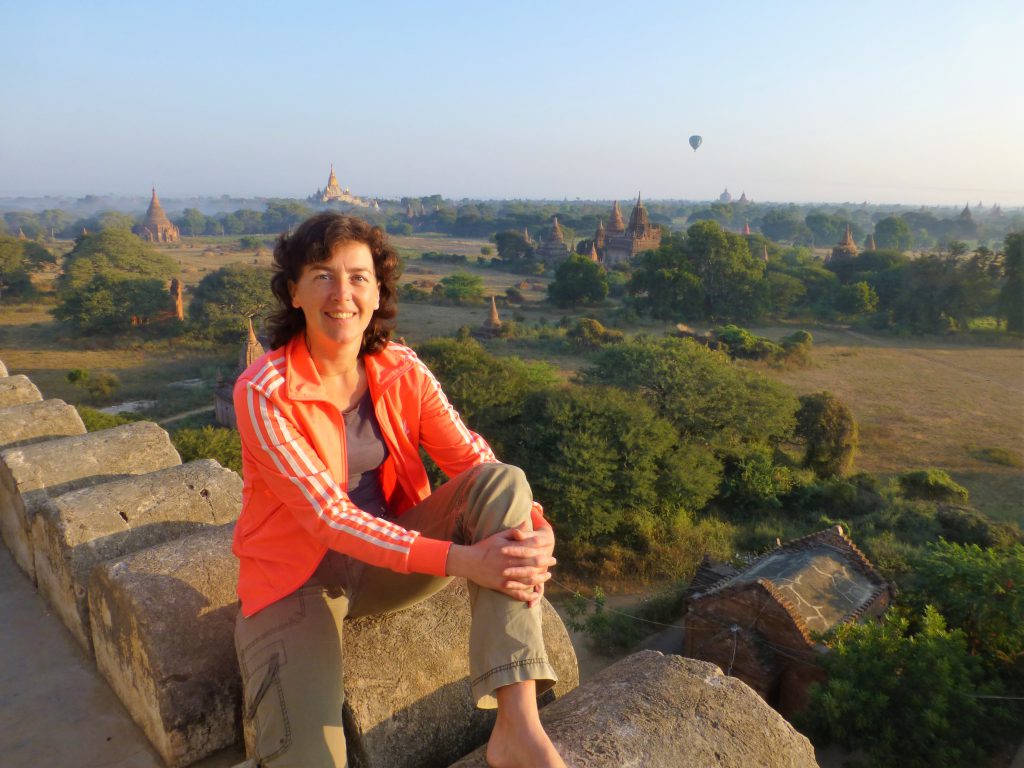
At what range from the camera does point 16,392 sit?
4.40 meters

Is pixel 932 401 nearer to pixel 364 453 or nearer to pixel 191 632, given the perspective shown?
pixel 364 453

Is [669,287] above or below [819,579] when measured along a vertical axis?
above

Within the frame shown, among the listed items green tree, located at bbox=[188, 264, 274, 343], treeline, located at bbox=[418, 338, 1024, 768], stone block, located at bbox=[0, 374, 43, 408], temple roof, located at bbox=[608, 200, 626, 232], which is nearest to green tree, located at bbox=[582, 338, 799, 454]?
treeline, located at bbox=[418, 338, 1024, 768]

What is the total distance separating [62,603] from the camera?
2590mm

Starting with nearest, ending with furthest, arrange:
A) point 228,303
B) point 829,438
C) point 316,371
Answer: point 316,371, point 829,438, point 228,303

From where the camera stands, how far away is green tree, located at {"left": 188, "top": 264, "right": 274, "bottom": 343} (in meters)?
23.9

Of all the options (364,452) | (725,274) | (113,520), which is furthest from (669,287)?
(364,452)

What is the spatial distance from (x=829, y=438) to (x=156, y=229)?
69367 millimetres

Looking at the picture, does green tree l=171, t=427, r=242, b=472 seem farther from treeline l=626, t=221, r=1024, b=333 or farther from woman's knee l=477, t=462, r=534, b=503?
treeline l=626, t=221, r=1024, b=333

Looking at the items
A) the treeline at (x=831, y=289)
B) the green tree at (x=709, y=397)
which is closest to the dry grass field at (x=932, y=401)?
the treeline at (x=831, y=289)

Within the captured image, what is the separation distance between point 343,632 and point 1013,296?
30166mm

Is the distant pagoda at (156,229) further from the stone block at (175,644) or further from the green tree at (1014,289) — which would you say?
the stone block at (175,644)

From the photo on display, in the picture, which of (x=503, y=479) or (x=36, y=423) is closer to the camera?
(x=503, y=479)

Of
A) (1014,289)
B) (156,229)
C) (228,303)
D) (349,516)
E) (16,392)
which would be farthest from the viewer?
(156,229)
